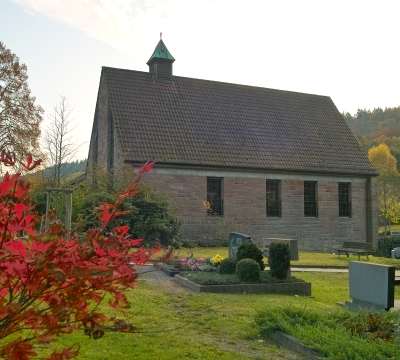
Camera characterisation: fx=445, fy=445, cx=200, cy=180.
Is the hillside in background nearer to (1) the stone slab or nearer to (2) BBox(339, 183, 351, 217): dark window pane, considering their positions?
(2) BBox(339, 183, 351, 217): dark window pane

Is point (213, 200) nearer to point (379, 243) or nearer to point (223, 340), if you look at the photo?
point (379, 243)

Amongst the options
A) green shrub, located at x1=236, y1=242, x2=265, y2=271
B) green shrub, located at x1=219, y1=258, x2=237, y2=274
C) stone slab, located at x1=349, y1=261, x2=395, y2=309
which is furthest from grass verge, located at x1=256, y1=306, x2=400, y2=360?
green shrub, located at x1=219, y1=258, x2=237, y2=274

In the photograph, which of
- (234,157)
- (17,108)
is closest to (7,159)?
(234,157)

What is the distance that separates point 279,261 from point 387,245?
58.4 feet

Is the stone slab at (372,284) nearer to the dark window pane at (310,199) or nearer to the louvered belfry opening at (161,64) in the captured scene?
the dark window pane at (310,199)

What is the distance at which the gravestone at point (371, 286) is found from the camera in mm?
8639

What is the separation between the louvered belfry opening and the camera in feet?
89.9

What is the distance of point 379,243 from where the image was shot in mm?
27344

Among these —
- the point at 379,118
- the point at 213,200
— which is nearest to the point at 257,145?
the point at 213,200

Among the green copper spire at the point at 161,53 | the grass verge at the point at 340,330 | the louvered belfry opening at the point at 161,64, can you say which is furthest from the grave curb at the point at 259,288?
the green copper spire at the point at 161,53

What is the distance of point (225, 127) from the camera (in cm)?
2677

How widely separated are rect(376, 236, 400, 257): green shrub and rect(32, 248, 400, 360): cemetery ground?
669 inches

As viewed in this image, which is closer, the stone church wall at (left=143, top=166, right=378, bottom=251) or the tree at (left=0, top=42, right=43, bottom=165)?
the stone church wall at (left=143, top=166, right=378, bottom=251)

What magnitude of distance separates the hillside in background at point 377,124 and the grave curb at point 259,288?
81.0 meters
